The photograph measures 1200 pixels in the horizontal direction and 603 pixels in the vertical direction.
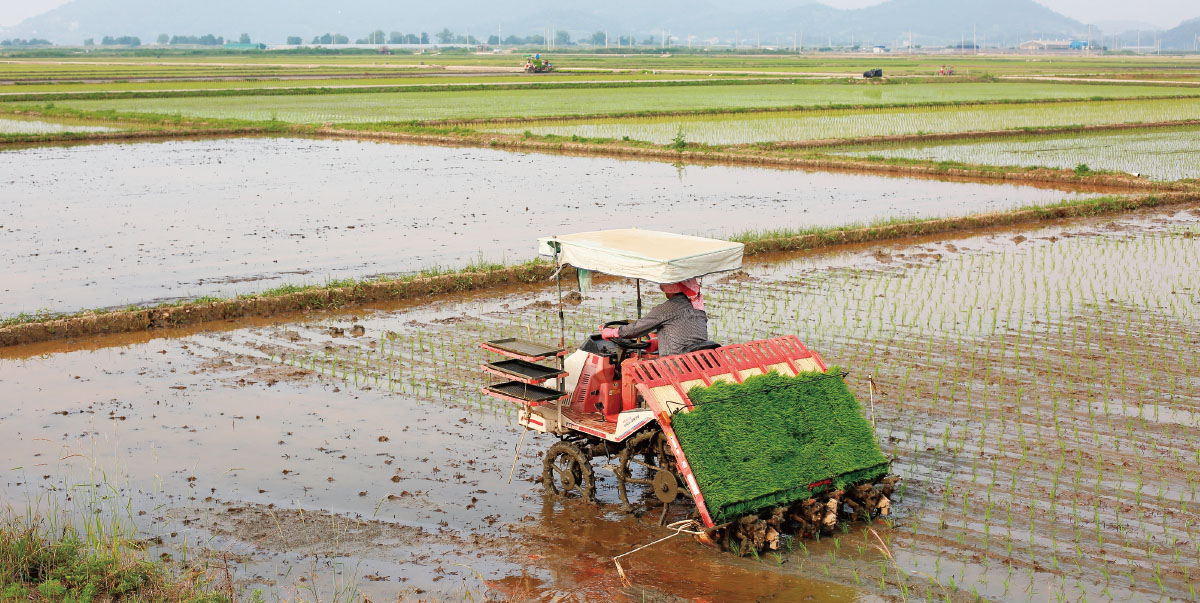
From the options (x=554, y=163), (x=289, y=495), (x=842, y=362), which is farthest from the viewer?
(x=554, y=163)

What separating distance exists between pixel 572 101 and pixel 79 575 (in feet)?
121

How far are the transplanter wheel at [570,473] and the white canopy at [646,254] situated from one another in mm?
1092

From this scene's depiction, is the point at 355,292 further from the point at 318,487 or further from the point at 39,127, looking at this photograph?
the point at 39,127

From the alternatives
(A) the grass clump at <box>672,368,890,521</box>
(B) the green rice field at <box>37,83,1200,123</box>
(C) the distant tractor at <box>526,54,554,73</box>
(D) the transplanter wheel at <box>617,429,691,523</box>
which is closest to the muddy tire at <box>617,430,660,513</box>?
(D) the transplanter wheel at <box>617,429,691,523</box>

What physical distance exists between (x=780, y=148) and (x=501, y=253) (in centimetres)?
1312

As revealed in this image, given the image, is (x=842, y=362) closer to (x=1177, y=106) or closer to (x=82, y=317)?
(x=82, y=317)

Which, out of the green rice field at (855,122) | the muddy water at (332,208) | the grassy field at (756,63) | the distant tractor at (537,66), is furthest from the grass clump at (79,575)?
the grassy field at (756,63)

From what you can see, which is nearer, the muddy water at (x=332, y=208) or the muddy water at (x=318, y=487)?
the muddy water at (x=318, y=487)

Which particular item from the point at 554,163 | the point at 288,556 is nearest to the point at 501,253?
the point at 288,556

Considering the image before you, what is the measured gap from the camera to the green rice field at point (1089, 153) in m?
22.6

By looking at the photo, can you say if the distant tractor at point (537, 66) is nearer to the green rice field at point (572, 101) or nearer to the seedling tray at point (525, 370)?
the green rice field at point (572, 101)

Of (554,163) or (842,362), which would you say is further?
(554,163)

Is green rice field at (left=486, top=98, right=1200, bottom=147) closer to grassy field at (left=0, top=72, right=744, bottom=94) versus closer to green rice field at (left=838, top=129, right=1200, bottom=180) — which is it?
green rice field at (left=838, top=129, right=1200, bottom=180)

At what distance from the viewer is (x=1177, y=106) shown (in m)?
36.8
